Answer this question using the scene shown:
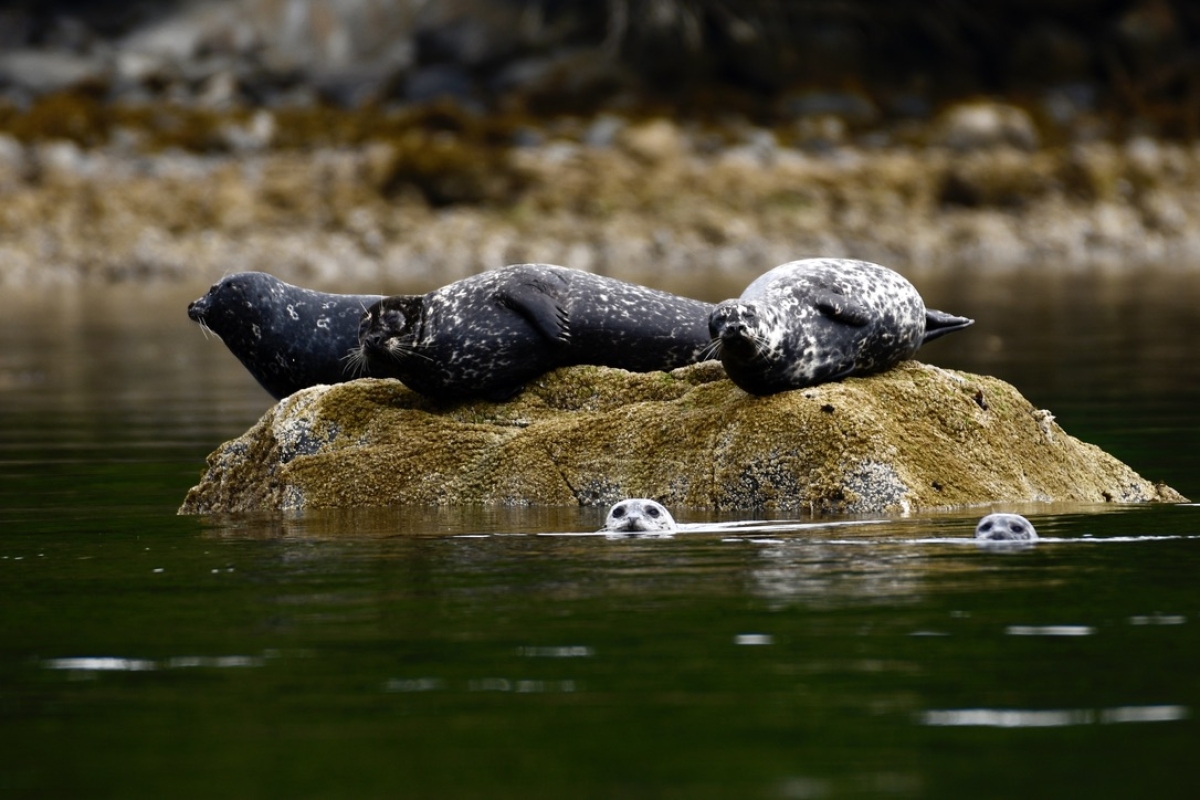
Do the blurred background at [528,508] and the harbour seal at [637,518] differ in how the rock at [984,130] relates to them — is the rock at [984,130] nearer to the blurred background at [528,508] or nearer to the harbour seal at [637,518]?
the blurred background at [528,508]

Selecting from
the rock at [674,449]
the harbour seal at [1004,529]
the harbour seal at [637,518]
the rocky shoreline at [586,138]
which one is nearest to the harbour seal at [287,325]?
the rock at [674,449]

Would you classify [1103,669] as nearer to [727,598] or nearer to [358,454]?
[727,598]

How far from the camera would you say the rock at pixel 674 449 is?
29.9 ft

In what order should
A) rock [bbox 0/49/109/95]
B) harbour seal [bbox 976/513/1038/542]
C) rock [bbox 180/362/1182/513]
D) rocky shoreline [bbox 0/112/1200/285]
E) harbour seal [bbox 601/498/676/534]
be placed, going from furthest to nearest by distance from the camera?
rock [bbox 0/49/109/95] → rocky shoreline [bbox 0/112/1200/285] → rock [bbox 180/362/1182/513] → harbour seal [bbox 601/498/676/534] → harbour seal [bbox 976/513/1038/542]

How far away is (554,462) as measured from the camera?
9.76m

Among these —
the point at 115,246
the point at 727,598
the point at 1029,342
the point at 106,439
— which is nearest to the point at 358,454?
the point at 727,598

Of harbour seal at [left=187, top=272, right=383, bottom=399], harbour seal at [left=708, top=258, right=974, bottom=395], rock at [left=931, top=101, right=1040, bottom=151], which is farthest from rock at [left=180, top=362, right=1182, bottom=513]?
rock at [left=931, top=101, right=1040, bottom=151]

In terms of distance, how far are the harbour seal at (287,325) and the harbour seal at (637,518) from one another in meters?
3.24

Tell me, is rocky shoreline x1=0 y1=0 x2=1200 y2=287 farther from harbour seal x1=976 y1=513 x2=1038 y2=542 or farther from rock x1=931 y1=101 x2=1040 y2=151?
harbour seal x1=976 y1=513 x2=1038 y2=542

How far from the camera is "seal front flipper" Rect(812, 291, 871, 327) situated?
961 cm

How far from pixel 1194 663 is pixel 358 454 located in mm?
5369

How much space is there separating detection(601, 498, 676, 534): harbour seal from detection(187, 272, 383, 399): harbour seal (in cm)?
324

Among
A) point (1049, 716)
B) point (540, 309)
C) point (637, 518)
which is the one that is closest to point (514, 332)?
point (540, 309)

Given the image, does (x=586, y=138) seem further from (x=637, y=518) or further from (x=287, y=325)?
(x=637, y=518)
